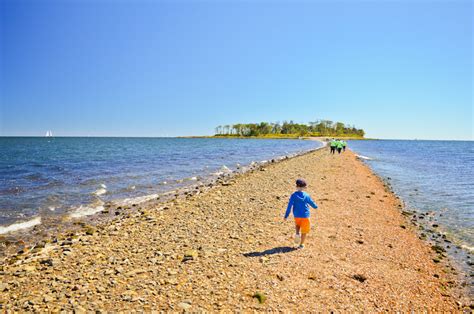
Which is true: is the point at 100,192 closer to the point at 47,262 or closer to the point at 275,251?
the point at 47,262

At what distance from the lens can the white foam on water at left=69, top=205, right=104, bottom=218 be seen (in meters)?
13.1

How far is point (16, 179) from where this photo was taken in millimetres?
22750

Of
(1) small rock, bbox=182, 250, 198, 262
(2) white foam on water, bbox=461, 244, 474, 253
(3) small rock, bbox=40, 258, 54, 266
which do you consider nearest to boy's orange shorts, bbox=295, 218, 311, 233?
(1) small rock, bbox=182, 250, 198, 262

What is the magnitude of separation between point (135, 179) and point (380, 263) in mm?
20480

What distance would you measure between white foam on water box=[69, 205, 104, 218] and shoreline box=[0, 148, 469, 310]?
306cm

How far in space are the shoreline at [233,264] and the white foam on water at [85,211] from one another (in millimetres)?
3062

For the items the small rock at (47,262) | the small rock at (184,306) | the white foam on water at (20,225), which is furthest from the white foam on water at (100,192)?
the small rock at (184,306)

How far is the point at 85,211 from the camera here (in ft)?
45.2

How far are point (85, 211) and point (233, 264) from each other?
33.6 ft

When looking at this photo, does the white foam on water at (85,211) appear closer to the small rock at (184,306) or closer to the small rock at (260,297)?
the small rock at (184,306)

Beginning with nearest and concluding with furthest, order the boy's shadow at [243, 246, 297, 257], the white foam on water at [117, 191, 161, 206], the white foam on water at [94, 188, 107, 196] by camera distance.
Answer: the boy's shadow at [243, 246, 297, 257]
the white foam on water at [117, 191, 161, 206]
the white foam on water at [94, 188, 107, 196]

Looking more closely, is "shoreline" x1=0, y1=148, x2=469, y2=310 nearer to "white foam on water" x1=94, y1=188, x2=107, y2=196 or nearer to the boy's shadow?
the boy's shadow

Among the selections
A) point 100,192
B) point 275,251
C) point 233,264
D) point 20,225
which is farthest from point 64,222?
point 275,251

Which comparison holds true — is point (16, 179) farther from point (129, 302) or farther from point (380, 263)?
point (380, 263)
